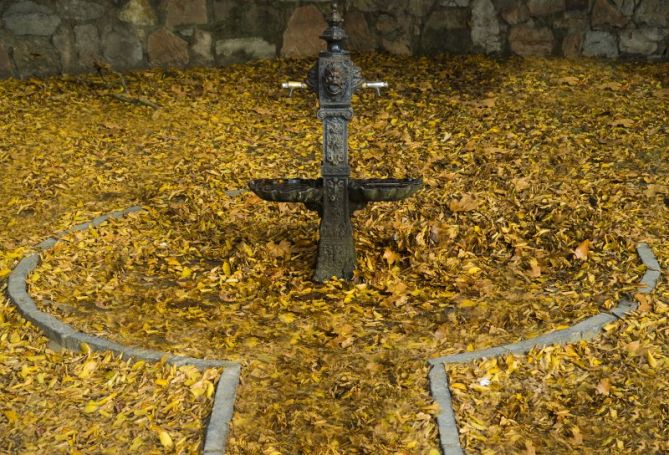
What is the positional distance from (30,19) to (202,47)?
185cm

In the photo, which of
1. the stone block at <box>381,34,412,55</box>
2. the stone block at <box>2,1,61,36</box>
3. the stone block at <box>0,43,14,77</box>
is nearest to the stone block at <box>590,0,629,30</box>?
the stone block at <box>381,34,412,55</box>

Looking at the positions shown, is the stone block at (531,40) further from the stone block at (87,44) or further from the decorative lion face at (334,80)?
the decorative lion face at (334,80)

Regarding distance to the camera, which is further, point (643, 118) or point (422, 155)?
point (643, 118)

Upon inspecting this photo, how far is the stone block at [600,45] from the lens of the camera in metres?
9.51

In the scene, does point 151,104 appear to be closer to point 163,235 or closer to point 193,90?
point 193,90

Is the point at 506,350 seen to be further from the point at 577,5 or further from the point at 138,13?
the point at 138,13

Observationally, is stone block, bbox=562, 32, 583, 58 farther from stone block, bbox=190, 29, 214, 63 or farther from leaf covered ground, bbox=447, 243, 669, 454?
leaf covered ground, bbox=447, 243, 669, 454

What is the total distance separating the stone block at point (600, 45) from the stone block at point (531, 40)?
38 centimetres

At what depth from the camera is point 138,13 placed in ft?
31.0

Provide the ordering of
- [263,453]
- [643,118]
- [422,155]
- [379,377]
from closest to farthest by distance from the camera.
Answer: [263,453] → [379,377] → [422,155] → [643,118]

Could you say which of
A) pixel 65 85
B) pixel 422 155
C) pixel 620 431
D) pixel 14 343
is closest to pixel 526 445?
pixel 620 431

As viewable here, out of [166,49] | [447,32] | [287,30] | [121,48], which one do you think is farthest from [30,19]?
→ [447,32]

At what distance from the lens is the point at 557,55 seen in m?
9.60

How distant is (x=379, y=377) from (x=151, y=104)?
524 centimetres
